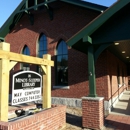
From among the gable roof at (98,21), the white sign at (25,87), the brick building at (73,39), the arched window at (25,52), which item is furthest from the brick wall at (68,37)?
the white sign at (25,87)

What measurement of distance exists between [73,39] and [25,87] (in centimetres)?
274

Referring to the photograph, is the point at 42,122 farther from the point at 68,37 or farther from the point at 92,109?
the point at 68,37

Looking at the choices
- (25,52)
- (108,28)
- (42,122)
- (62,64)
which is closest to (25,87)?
(42,122)

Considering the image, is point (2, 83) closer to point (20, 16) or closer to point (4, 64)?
point (4, 64)

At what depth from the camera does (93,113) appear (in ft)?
20.3

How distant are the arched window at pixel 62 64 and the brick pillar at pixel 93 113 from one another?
5109 mm

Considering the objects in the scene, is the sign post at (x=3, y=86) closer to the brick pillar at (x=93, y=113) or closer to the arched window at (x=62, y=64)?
the brick pillar at (x=93, y=113)

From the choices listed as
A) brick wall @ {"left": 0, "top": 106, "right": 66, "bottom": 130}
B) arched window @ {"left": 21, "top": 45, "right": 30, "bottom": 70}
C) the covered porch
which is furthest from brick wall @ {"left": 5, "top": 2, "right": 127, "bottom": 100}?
brick wall @ {"left": 0, "top": 106, "right": 66, "bottom": 130}

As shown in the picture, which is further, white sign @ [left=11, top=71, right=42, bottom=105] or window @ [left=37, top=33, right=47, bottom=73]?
window @ [left=37, top=33, right=47, bottom=73]

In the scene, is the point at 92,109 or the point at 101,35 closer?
the point at 92,109

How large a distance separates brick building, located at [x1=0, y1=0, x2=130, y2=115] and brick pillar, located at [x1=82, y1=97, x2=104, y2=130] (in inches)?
18.6

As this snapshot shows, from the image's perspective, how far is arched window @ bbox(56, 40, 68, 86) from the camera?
11.5m

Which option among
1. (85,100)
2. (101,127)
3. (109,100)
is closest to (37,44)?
(109,100)

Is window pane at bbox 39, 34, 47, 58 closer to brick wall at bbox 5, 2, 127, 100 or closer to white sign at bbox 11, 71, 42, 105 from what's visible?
brick wall at bbox 5, 2, 127, 100
